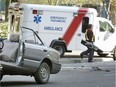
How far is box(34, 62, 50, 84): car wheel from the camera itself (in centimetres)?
1393

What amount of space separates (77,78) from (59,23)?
29.1ft

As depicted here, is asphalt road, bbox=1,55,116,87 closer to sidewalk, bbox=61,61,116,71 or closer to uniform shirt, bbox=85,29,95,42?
sidewalk, bbox=61,61,116,71

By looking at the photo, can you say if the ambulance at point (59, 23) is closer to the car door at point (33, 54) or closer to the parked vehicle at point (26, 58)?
the parked vehicle at point (26, 58)

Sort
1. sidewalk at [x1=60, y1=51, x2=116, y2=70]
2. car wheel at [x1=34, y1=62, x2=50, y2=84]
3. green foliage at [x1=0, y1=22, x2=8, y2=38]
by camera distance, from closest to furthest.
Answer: car wheel at [x1=34, y1=62, x2=50, y2=84]
sidewalk at [x1=60, y1=51, x2=116, y2=70]
green foliage at [x1=0, y1=22, x2=8, y2=38]

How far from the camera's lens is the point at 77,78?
16.4 meters

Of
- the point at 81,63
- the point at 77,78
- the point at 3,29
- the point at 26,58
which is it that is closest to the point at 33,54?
the point at 26,58

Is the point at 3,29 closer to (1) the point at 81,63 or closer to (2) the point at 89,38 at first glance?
(2) the point at 89,38

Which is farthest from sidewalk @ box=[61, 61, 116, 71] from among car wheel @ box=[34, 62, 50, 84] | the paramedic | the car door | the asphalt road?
the car door

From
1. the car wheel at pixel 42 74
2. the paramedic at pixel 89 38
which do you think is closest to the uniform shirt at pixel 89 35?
the paramedic at pixel 89 38

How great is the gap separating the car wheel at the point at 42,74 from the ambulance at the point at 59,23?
33.4ft

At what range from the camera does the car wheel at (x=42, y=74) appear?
548 inches

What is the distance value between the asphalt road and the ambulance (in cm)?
213

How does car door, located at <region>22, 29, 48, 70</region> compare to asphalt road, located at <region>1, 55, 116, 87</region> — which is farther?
asphalt road, located at <region>1, 55, 116, 87</region>

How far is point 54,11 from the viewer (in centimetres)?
2500
